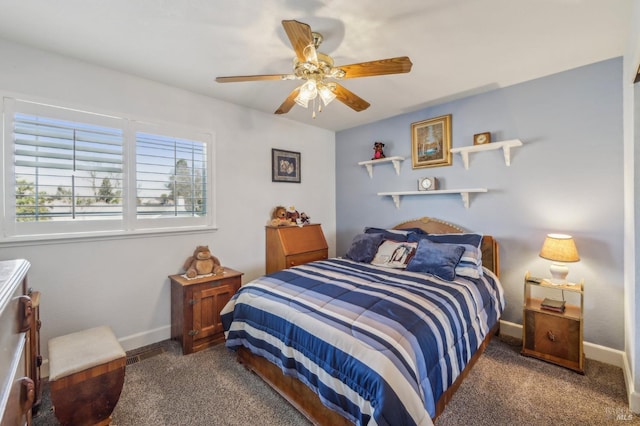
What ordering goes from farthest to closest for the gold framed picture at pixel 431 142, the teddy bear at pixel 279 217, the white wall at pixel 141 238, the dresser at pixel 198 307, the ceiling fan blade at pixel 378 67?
the teddy bear at pixel 279 217
the gold framed picture at pixel 431 142
the dresser at pixel 198 307
the white wall at pixel 141 238
the ceiling fan blade at pixel 378 67

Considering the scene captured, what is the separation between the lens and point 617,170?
7.46 feet

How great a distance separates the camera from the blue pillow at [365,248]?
3047mm

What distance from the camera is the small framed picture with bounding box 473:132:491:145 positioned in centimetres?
287

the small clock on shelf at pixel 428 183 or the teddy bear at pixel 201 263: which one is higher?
the small clock on shelf at pixel 428 183

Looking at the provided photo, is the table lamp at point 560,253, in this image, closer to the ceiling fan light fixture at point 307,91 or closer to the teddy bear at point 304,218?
the ceiling fan light fixture at point 307,91

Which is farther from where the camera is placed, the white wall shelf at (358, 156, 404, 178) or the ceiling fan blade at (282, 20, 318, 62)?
the white wall shelf at (358, 156, 404, 178)

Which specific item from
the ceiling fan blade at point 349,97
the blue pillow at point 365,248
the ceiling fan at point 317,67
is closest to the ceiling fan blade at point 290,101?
the ceiling fan at point 317,67

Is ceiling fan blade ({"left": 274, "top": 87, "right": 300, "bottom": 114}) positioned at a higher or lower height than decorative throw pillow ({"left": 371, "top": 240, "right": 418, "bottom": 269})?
higher

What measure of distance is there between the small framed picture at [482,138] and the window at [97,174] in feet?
9.37

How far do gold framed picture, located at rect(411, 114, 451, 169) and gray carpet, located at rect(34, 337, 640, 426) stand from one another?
2104 mm

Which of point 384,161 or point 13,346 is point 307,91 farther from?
point 384,161

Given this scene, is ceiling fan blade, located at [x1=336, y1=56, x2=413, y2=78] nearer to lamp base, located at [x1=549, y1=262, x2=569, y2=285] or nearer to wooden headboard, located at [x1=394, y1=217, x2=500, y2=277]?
wooden headboard, located at [x1=394, y1=217, x2=500, y2=277]

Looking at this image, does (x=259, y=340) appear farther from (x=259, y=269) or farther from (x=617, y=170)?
(x=617, y=170)

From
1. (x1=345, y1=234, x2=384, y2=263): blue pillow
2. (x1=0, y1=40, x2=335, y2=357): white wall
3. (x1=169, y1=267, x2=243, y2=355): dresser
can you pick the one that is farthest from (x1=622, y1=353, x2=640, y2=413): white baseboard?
(x1=0, y1=40, x2=335, y2=357): white wall
